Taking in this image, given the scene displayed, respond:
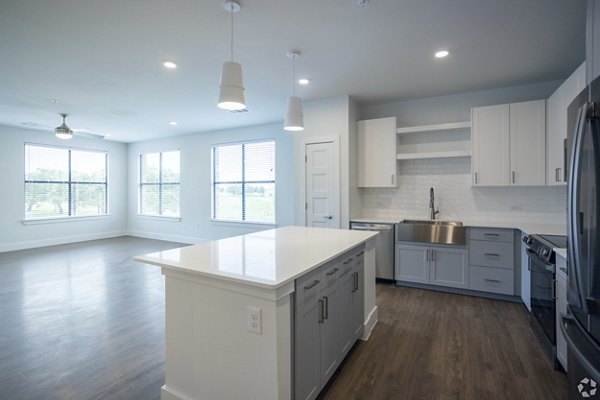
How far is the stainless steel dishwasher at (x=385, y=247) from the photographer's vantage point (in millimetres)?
4270

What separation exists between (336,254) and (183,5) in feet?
6.98

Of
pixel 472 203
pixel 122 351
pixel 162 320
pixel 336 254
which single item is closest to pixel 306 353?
pixel 336 254

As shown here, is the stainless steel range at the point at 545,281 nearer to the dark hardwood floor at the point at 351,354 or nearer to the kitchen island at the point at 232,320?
the dark hardwood floor at the point at 351,354

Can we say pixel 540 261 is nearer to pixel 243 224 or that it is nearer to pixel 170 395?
pixel 170 395

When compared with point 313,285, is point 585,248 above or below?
→ above

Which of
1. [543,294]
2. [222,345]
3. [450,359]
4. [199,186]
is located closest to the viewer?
[222,345]

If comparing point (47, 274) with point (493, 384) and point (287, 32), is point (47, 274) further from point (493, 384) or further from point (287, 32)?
point (493, 384)

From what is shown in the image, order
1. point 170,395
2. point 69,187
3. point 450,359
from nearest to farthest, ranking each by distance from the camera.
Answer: point 170,395
point 450,359
point 69,187

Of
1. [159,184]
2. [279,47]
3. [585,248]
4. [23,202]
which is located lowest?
[585,248]

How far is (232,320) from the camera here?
1.62 m

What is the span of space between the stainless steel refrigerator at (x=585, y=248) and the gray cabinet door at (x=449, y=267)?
107 inches

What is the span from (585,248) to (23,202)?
929 centimetres

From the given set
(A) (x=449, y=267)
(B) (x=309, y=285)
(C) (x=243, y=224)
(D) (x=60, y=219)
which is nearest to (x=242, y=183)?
(C) (x=243, y=224)

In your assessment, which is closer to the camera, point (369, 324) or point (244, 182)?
point (369, 324)
